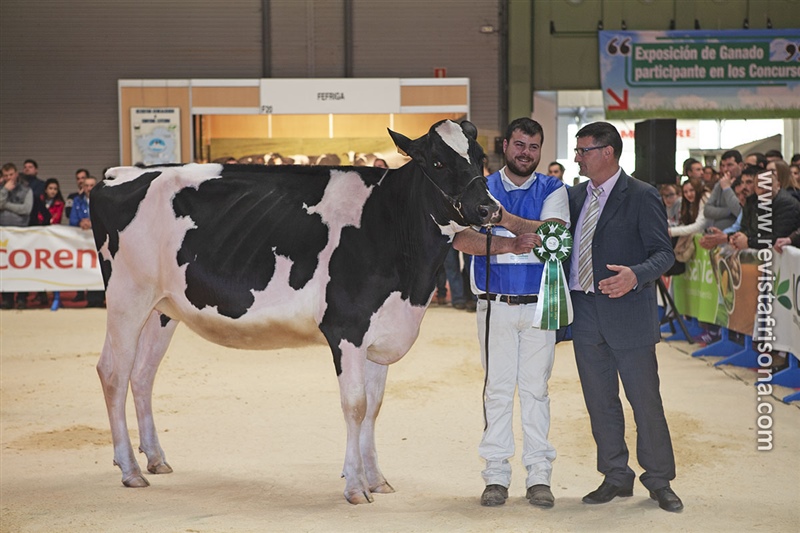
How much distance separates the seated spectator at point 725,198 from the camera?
36.5 feet

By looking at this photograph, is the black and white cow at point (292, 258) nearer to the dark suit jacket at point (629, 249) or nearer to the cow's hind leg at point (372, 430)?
the cow's hind leg at point (372, 430)

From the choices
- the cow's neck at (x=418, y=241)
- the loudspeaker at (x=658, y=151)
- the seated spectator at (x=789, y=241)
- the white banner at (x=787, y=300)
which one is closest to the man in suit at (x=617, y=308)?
the cow's neck at (x=418, y=241)

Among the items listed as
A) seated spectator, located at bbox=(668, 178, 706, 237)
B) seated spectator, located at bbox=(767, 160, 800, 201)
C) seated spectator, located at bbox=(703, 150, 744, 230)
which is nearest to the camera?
seated spectator, located at bbox=(767, 160, 800, 201)

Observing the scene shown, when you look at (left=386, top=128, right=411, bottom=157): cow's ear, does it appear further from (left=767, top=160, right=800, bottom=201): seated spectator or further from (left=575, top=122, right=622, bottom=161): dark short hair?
(left=767, top=160, right=800, bottom=201): seated spectator

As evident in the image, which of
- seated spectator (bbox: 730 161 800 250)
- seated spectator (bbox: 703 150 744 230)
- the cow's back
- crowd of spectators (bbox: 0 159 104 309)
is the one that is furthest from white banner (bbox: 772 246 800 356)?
crowd of spectators (bbox: 0 159 104 309)

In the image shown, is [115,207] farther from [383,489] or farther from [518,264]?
[518,264]

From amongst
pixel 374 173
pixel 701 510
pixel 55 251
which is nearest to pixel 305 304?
pixel 374 173

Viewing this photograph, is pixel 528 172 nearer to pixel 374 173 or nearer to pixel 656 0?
pixel 374 173

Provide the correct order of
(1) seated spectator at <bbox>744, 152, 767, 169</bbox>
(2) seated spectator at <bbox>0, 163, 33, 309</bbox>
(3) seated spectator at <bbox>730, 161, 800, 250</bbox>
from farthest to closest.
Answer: (2) seated spectator at <bbox>0, 163, 33, 309</bbox> < (1) seated spectator at <bbox>744, 152, 767, 169</bbox> < (3) seated spectator at <bbox>730, 161, 800, 250</bbox>

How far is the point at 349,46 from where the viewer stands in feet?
72.5

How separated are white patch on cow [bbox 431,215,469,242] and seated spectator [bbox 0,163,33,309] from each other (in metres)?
12.2

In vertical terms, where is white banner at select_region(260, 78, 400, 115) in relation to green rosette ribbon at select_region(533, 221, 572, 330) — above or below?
above

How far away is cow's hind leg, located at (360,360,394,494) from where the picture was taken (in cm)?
588

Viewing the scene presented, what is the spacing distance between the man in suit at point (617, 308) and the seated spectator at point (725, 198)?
6104 millimetres
